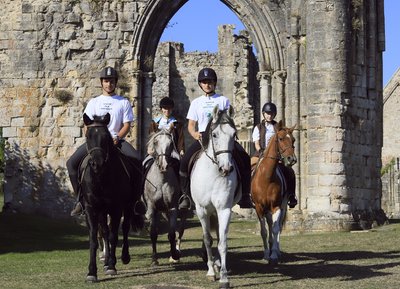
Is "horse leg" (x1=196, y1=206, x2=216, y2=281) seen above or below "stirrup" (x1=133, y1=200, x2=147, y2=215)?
below

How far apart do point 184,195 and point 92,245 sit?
136cm

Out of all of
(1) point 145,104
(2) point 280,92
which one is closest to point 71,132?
(1) point 145,104

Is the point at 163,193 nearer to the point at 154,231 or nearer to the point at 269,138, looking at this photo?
the point at 154,231

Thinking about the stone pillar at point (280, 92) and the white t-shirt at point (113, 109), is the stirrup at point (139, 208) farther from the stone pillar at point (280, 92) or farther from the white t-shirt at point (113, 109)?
the stone pillar at point (280, 92)

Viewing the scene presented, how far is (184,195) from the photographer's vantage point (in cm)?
1136

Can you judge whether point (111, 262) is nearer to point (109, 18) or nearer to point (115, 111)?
point (115, 111)

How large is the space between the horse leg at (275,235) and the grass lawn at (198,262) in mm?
135

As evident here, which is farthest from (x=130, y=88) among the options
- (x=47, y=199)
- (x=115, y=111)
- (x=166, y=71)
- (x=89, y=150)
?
(x=166, y=71)

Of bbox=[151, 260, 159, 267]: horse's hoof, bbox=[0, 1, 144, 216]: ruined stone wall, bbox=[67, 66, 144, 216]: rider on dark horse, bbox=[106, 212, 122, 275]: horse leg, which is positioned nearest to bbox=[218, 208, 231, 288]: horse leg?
bbox=[106, 212, 122, 275]: horse leg

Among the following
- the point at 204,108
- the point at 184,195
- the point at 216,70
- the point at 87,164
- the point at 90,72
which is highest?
the point at 216,70

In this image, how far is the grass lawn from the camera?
406 inches

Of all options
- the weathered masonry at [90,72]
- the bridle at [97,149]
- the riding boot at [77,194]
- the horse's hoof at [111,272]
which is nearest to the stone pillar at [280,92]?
the weathered masonry at [90,72]

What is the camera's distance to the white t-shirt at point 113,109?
38.1ft

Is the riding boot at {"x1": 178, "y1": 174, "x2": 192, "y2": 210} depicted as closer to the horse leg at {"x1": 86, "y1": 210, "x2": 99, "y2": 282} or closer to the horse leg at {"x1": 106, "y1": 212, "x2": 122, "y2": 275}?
the horse leg at {"x1": 106, "y1": 212, "x2": 122, "y2": 275}
